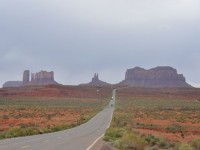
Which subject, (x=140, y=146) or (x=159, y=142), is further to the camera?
(x=159, y=142)

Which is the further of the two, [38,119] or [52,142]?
[38,119]

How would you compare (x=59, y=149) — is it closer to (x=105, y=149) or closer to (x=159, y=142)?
(x=105, y=149)

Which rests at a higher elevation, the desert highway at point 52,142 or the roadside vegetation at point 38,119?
the roadside vegetation at point 38,119

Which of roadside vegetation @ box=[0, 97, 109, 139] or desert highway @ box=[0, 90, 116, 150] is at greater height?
roadside vegetation @ box=[0, 97, 109, 139]

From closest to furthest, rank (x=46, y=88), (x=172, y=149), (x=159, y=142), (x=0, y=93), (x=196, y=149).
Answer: (x=196, y=149)
(x=172, y=149)
(x=159, y=142)
(x=0, y=93)
(x=46, y=88)

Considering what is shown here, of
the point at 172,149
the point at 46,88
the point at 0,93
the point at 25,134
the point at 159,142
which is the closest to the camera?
the point at 172,149

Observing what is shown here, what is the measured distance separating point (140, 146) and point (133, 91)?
176714 millimetres

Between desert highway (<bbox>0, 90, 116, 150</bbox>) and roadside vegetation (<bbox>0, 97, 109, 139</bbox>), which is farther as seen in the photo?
roadside vegetation (<bbox>0, 97, 109, 139</bbox>)

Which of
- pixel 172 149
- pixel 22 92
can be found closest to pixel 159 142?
pixel 172 149

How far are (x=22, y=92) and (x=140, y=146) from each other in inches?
6445

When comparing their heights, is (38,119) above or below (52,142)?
above

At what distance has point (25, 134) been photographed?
37.2 metres

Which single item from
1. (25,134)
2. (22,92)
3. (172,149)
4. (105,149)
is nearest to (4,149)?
(105,149)

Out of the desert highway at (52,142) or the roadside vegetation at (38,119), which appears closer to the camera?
the desert highway at (52,142)
